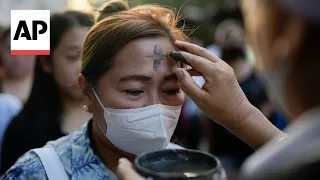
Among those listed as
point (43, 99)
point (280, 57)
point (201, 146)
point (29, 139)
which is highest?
point (280, 57)

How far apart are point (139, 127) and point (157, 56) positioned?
289 millimetres

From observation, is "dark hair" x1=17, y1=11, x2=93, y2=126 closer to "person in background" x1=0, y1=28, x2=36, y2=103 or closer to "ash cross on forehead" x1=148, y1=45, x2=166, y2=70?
"person in background" x1=0, y1=28, x2=36, y2=103

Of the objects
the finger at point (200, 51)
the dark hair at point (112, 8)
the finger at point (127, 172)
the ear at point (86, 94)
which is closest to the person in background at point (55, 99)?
the dark hair at point (112, 8)

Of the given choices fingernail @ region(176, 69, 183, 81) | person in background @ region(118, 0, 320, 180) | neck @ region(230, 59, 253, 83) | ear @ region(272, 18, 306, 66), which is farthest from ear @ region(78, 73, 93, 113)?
neck @ region(230, 59, 253, 83)

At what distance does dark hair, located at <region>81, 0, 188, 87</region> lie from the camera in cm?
205

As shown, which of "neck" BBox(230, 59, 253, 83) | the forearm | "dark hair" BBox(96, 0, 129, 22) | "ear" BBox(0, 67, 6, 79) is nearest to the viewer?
the forearm

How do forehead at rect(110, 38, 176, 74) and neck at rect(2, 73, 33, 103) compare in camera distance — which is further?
neck at rect(2, 73, 33, 103)

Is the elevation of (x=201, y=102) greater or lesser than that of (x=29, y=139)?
greater

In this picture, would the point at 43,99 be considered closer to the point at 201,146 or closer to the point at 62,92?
the point at 62,92

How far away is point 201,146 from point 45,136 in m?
3.49

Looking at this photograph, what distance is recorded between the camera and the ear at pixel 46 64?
129 inches

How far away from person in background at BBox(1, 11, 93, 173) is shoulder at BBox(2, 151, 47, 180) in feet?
3.52

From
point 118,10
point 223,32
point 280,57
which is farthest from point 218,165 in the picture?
point 223,32

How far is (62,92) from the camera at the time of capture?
10.6ft
